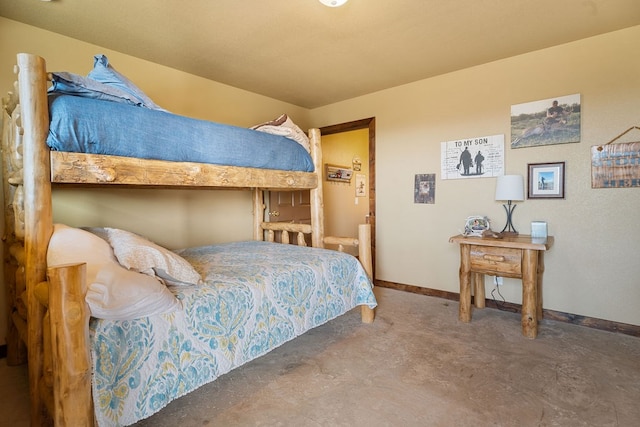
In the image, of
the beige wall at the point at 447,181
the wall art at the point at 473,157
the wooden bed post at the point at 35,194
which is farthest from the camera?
the wall art at the point at 473,157

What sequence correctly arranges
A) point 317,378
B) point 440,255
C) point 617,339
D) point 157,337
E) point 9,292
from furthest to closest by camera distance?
point 440,255 → point 617,339 → point 9,292 → point 317,378 → point 157,337

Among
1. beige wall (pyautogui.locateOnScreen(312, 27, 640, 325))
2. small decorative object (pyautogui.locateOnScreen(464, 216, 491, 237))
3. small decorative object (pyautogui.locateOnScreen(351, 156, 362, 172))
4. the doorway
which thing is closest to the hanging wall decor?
beige wall (pyautogui.locateOnScreen(312, 27, 640, 325))

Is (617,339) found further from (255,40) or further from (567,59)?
(255,40)

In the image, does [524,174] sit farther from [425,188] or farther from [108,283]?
[108,283]

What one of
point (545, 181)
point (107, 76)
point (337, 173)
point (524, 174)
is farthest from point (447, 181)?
point (107, 76)

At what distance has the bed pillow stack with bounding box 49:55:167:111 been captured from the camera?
1.43 m

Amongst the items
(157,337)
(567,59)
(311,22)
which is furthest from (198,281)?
(567,59)

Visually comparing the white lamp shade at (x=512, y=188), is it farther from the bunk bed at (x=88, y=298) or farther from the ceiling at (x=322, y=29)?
Result: the bunk bed at (x=88, y=298)

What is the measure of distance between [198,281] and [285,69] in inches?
90.9

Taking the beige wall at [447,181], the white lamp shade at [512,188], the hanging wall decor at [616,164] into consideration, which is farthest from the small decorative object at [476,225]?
the hanging wall decor at [616,164]

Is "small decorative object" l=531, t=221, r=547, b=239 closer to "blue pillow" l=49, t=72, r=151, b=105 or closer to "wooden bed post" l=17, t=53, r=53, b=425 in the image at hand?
"blue pillow" l=49, t=72, r=151, b=105

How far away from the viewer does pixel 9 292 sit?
6.89 ft

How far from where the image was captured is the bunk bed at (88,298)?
3.47 ft

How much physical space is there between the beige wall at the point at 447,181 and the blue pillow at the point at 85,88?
129 cm
